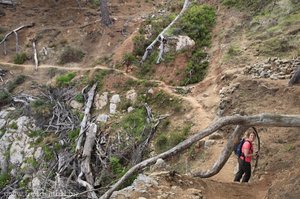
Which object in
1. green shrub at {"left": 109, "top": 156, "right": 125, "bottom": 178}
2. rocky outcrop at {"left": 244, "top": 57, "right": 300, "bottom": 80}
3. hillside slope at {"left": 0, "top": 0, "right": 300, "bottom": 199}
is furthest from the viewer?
green shrub at {"left": 109, "top": 156, "right": 125, "bottom": 178}

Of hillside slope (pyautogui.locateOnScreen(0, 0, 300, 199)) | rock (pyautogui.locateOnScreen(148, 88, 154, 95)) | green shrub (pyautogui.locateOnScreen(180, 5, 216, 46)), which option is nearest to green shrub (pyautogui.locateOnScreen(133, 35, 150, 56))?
hillside slope (pyautogui.locateOnScreen(0, 0, 300, 199))

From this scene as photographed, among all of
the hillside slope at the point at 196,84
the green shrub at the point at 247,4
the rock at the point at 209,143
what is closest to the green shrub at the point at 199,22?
the hillside slope at the point at 196,84

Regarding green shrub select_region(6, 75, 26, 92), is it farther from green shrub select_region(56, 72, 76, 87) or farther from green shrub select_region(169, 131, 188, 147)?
green shrub select_region(169, 131, 188, 147)

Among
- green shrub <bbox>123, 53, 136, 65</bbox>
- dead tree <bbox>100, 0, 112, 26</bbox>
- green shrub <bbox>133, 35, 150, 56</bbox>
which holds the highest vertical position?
dead tree <bbox>100, 0, 112, 26</bbox>

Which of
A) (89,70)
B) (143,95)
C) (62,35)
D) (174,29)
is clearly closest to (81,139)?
(143,95)

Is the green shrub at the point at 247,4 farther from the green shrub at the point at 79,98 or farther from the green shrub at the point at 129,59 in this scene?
the green shrub at the point at 79,98

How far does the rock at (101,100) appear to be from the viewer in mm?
17295

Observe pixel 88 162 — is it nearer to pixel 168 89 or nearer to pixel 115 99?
pixel 115 99

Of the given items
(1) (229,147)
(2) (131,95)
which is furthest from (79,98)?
(1) (229,147)

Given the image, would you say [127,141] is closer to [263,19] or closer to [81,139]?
[81,139]

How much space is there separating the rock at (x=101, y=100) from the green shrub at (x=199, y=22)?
179 inches

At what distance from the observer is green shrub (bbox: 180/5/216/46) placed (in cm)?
1792

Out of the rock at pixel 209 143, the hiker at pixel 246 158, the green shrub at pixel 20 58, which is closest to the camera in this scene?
the hiker at pixel 246 158

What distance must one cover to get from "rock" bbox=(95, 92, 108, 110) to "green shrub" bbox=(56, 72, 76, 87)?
2.43 meters
